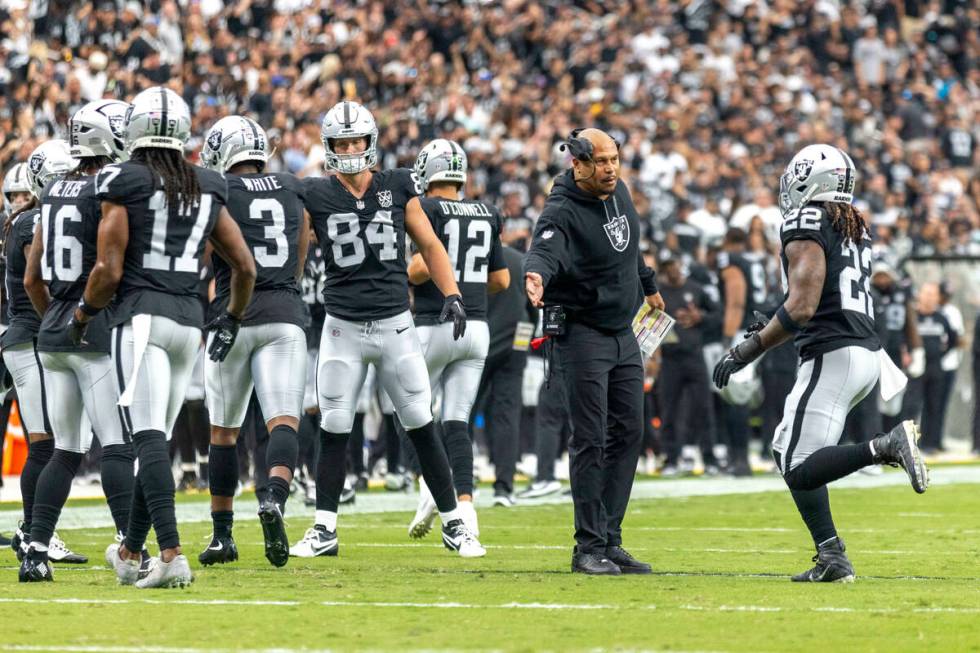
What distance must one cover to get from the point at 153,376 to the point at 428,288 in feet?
11.8

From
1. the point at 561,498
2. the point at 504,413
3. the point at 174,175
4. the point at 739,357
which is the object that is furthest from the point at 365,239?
the point at 561,498

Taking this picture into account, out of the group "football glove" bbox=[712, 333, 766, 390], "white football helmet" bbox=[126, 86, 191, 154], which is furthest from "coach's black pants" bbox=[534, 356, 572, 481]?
"white football helmet" bbox=[126, 86, 191, 154]

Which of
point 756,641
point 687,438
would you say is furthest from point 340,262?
point 687,438

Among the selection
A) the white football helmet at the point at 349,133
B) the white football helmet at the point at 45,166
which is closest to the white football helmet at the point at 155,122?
the white football helmet at the point at 349,133

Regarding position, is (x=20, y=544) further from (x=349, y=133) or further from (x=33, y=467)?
(x=349, y=133)

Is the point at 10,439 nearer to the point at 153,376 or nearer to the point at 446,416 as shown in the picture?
the point at 446,416

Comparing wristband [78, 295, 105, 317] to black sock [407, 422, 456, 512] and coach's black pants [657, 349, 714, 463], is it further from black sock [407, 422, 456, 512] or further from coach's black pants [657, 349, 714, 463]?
coach's black pants [657, 349, 714, 463]

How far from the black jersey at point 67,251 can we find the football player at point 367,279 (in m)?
1.25

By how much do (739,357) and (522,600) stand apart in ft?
5.03

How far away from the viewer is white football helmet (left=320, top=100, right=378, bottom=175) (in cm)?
846

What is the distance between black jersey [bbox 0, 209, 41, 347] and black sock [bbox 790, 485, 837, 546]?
3.71 m

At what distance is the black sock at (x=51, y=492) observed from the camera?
25.3ft

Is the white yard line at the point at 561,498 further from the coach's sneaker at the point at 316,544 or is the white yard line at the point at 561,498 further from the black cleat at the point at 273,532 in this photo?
the black cleat at the point at 273,532

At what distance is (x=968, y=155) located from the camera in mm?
27500
